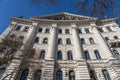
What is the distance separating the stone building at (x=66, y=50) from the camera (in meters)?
15.7

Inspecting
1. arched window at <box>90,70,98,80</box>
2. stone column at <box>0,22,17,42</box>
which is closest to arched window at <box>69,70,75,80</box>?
arched window at <box>90,70,98,80</box>

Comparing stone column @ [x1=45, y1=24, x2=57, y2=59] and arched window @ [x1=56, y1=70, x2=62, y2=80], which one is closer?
arched window @ [x1=56, y1=70, x2=62, y2=80]

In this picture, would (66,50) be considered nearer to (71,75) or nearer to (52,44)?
(52,44)

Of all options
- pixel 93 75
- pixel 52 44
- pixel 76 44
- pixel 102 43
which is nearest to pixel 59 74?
pixel 93 75

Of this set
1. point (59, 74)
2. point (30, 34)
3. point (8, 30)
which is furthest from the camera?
point (8, 30)

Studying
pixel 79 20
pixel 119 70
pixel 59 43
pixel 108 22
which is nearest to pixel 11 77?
pixel 59 43

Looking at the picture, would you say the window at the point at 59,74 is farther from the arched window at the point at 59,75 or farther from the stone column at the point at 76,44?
the stone column at the point at 76,44

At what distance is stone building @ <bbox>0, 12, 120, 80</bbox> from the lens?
15.7m

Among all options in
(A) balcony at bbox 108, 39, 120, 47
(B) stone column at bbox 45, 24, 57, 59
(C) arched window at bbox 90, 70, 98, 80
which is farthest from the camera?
(A) balcony at bbox 108, 39, 120, 47

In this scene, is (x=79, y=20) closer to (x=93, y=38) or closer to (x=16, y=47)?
(x=93, y=38)

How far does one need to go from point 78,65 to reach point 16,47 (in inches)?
311

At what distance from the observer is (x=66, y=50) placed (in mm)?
20391

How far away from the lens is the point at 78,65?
16.3m

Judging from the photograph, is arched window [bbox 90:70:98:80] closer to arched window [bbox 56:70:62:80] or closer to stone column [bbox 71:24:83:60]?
stone column [bbox 71:24:83:60]
